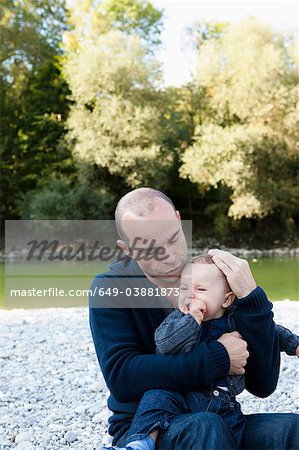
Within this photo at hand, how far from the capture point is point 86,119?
19875 mm

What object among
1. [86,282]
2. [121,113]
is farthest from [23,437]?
[121,113]

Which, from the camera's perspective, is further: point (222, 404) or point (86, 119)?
point (86, 119)

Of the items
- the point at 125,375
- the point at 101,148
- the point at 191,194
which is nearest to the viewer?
the point at 125,375

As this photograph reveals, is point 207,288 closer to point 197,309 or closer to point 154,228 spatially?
point 197,309

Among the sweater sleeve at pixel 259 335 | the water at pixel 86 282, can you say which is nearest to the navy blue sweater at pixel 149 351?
the sweater sleeve at pixel 259 335

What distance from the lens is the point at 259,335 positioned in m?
1.82

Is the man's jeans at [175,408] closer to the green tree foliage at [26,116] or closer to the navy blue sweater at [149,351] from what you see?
the navy blue sweater at [149,351]

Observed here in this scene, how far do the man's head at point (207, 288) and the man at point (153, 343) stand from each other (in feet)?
0.14

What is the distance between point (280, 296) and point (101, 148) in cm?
1122

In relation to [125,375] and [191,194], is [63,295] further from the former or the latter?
[191,194]

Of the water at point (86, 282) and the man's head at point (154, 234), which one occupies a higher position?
the man's head at point (154, 234)

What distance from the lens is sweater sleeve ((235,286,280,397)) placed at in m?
1.80

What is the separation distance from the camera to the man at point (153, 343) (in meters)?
1.73

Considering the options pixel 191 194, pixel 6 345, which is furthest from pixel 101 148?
pixel 6 345
